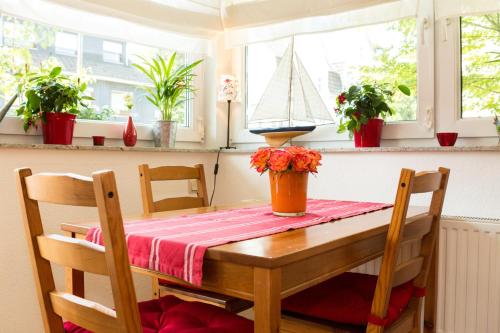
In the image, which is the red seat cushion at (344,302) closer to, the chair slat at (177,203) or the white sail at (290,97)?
the chair slat at (177,203)

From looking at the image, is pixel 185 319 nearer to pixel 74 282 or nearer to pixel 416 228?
pixel 74 282

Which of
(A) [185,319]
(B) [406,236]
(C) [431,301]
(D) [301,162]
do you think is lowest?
(C) [431,301]

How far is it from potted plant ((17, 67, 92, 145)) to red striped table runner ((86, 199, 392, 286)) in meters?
0.89

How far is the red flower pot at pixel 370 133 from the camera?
2.38m

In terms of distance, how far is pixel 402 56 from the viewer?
2.46 metres

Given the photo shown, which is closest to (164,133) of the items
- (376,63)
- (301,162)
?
(376,63)

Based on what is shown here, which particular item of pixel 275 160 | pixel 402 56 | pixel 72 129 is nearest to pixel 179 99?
pixel 72 129

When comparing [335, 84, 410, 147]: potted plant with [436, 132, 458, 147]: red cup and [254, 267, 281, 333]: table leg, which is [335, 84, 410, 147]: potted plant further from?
[254, 267, 281, 333]: table leg

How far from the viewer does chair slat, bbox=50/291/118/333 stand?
1.02 meters

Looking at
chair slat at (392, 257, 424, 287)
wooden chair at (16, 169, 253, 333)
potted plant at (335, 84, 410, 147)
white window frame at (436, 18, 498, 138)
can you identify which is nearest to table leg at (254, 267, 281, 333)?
wooden chair at (16, 169, 253, 333)

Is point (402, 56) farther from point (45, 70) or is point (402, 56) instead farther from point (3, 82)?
point (3, 82)

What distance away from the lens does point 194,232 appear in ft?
4.24

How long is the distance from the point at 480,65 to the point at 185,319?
1.83 meters

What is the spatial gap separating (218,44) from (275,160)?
1750 mm
